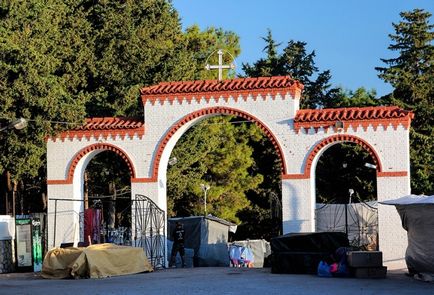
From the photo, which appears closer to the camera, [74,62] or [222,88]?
[222,88]

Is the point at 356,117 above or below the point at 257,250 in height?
above

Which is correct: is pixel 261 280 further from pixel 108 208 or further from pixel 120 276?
pixel 108 208

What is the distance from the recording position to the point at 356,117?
88.8 ft

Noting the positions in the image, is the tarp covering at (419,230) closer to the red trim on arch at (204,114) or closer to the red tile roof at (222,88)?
the red trim on arch at (204,114)

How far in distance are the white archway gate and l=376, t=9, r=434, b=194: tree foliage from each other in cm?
2362

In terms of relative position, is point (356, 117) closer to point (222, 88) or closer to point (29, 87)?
point (222, 88)

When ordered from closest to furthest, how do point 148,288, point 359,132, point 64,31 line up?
1. point 148,288
2. point 359,132
3. point 64,31

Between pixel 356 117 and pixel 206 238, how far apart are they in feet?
40.3

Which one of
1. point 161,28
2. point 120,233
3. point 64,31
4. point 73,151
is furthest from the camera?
point 161,28

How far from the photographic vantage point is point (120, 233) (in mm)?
31656

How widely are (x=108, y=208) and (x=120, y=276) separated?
54.1 ft

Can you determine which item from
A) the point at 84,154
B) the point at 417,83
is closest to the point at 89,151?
the point at 84,154

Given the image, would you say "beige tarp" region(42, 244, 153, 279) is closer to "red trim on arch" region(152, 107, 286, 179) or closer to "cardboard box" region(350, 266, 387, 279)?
"red trim on arch" region(152, 107, 286, 179)

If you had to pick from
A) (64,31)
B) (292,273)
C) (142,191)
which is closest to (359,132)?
(292,273)
